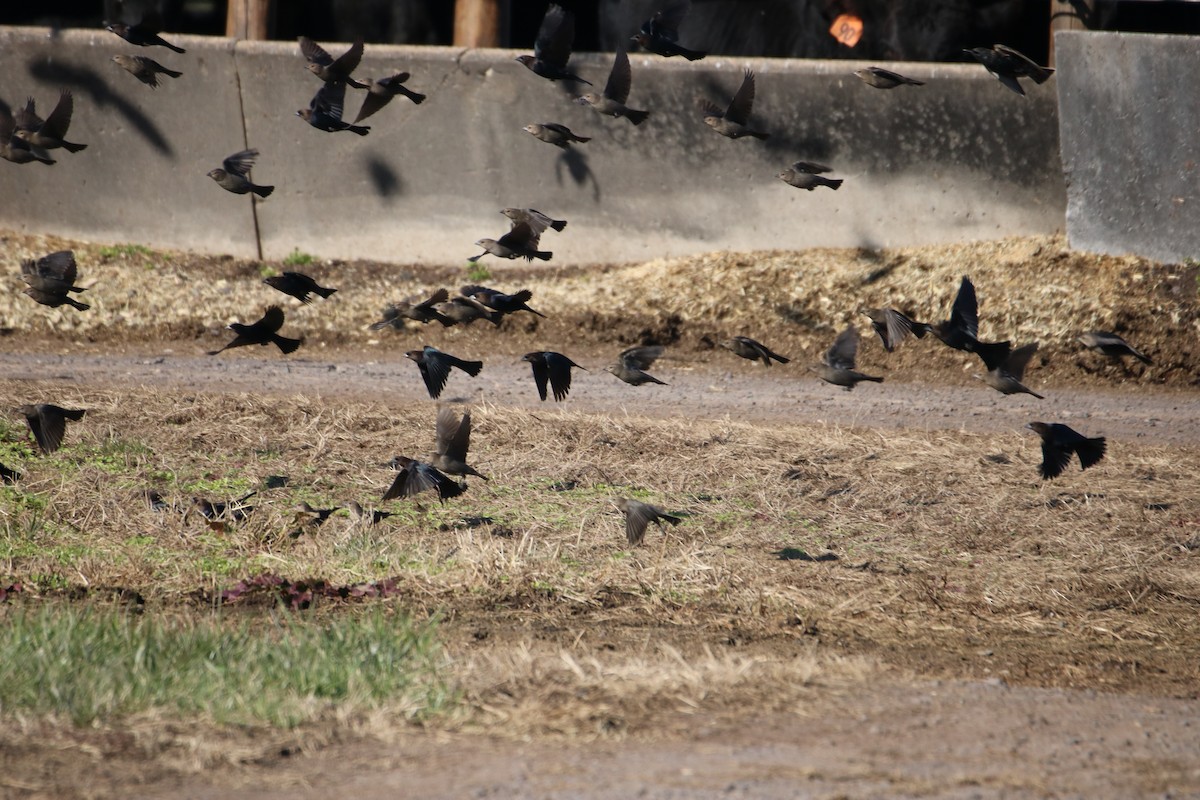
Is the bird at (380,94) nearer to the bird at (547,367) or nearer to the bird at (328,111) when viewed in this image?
the bird at (328,111)

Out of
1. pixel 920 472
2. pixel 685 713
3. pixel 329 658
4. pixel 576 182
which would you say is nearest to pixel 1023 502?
pixel 920 472

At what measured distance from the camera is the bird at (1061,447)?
6.68 meters

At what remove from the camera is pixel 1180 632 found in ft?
19.1

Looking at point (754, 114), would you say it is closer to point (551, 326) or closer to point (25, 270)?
point (551, 326)

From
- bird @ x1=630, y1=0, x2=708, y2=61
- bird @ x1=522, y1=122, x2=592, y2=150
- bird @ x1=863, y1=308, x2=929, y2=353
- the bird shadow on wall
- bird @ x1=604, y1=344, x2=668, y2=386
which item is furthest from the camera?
the bird shadow on wall

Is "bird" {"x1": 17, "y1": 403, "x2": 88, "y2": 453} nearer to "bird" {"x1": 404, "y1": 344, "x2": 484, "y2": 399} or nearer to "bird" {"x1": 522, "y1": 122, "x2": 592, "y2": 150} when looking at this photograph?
"bird" {"x1": 404, "y1": 344, "x2": 484, "y2": 399}

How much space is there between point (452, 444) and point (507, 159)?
18.8 feet

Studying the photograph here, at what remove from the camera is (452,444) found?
6645 mm

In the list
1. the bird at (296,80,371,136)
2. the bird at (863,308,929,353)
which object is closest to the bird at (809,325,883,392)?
the bird at (863,308,929,353)

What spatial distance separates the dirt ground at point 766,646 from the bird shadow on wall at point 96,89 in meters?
1.95

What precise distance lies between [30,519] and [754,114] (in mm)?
7071

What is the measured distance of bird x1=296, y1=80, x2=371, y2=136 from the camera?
8680mm

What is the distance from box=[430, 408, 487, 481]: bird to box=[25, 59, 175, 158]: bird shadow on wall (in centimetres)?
654

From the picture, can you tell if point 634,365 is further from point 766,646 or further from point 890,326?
point 766,646
